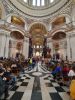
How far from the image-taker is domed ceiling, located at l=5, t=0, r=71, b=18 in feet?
74.4

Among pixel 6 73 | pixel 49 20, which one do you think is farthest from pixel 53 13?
pixel 6 73

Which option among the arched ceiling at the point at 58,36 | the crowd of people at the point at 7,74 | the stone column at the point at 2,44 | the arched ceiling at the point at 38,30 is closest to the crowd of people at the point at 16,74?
the crowd of people at the point at 7,74

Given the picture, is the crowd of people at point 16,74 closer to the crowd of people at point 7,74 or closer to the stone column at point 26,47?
the crowd of people at point 7,74

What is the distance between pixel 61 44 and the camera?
22.5 meters

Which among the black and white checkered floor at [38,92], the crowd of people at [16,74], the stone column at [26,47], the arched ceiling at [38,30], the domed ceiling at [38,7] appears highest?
the domed ceiling at [38,7]

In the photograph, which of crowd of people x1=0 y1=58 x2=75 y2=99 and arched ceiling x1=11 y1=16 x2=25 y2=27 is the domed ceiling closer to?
arched ceiling x1=11 y1=16 x2=25 y2=27

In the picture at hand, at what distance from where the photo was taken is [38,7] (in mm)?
25891

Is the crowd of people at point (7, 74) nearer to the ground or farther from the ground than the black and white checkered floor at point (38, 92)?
farther from the ground

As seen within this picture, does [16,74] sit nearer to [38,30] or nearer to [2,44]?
[2,44]

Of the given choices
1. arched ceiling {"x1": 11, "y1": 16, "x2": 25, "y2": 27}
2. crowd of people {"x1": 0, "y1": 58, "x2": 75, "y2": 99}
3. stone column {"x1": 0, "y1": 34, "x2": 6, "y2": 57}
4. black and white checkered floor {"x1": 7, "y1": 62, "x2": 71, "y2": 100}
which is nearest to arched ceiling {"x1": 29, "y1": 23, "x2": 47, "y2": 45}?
arched ceiling {"x1": 11, "y1": 16, "x2": 25, "y2": 27}

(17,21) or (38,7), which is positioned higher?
(38,7)

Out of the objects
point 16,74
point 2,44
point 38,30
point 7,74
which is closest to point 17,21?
point 2,44

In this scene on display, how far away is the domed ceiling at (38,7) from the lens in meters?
22.7

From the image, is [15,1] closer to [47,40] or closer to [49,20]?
[49,20]
